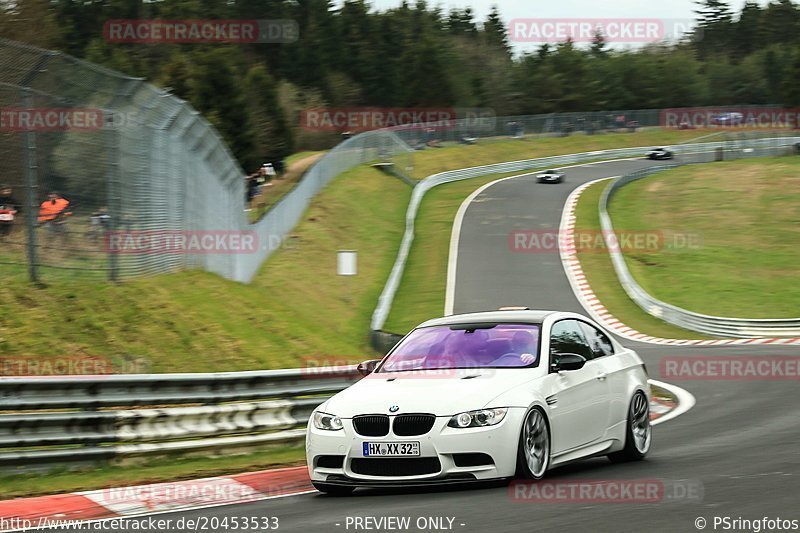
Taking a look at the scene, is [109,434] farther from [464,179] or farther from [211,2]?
[211,2]

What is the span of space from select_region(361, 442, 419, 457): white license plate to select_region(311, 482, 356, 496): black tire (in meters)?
0.49

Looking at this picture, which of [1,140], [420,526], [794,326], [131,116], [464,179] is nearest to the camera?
[420,526]

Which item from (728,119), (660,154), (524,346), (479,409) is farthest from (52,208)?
(728,119)

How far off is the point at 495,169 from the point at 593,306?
1480 inches

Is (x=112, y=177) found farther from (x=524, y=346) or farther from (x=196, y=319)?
(x=524, y=346)

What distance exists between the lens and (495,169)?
236 ft

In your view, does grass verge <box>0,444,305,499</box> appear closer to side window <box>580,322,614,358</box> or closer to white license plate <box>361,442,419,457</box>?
white license plate <box>361,442,419,457</box>

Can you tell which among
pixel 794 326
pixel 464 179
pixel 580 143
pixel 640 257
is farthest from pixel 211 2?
pixel 794 326

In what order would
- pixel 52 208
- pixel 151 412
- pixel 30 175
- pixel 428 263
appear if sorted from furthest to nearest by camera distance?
pixel 428 263 → pixel 52 208 → pixel 30 175 → pixel 151 412

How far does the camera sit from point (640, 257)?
42.8 metres

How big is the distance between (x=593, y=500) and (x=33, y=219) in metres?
8.59

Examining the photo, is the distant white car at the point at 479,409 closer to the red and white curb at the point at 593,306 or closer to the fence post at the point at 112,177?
the fence post at the point at 112,177

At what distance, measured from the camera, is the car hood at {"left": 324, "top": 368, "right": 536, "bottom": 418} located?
8.32 m

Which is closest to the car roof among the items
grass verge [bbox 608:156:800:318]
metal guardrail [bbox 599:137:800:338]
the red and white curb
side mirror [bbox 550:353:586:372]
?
side mirror [bbox 550:353:586:372]
